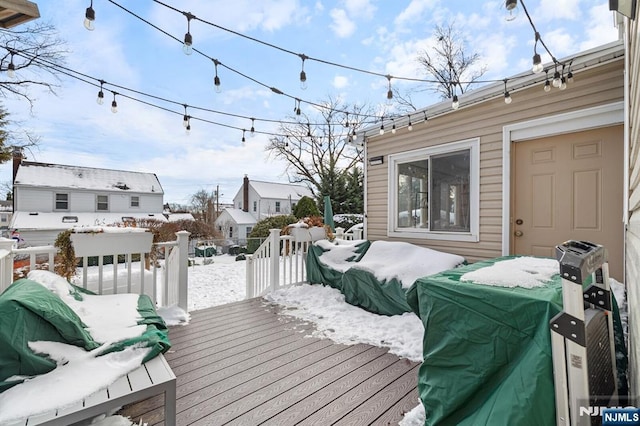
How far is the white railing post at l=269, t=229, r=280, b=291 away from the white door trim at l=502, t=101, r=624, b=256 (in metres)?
3.12

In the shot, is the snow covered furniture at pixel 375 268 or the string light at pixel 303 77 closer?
the string light at pixel 303 77

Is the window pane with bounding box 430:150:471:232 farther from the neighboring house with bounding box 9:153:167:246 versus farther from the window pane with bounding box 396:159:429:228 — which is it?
the neighboring house with bounding box 9:153:167:246

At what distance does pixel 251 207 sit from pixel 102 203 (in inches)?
368

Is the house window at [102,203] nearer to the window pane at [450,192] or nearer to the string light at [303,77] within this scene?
the string light at [303,77]

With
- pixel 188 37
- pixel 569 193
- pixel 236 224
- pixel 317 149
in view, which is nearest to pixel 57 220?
pixel 236 224

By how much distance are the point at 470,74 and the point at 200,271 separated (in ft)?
40.9

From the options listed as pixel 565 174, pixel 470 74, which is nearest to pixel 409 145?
pixel 565 174

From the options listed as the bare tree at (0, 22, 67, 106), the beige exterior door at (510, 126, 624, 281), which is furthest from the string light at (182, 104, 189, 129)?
the bare tree at (0, 22, 67, 106)

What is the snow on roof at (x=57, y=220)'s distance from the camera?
12.7m

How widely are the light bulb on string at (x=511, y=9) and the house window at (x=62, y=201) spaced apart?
18.8 m

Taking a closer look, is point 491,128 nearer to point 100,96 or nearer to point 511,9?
point 511,9

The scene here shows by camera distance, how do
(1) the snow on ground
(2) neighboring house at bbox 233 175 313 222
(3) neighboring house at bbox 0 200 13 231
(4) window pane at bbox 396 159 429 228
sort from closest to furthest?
1. (1) the snow on ground
2. (4) window pane at bbox 396 159 429 228
3. (3) neighboring house at bbox 0 200 13 231
4. (2) neighboring house at bbox 233 175 313 222

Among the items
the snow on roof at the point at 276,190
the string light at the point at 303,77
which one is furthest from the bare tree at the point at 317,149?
the string light at the point at 303,77

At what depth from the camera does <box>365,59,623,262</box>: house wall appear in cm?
294
